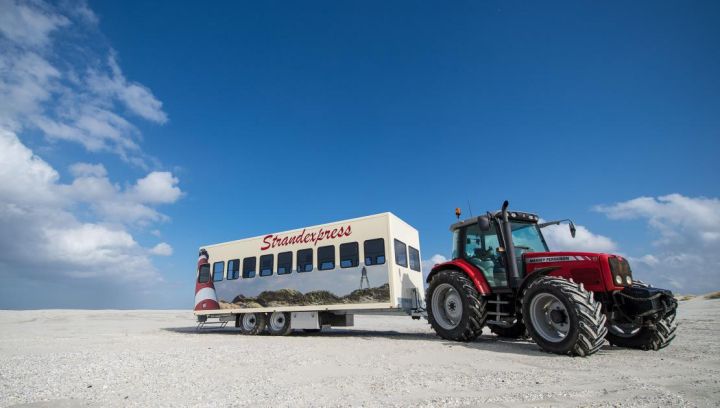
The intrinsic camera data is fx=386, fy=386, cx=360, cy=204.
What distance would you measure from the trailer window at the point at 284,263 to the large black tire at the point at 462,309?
5188mm

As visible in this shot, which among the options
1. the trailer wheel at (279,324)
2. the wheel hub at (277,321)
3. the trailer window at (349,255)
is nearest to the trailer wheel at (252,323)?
the trailer wheel at (279,324)

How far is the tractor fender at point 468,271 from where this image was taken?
892 centimetres

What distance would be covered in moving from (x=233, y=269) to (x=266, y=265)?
1810 millimetres

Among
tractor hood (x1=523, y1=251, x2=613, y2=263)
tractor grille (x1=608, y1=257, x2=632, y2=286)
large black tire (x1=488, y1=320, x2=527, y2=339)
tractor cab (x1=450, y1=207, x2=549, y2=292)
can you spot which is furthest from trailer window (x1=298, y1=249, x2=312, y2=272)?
tractor grille (x1=608, y1=257, x2=632, y2=286)

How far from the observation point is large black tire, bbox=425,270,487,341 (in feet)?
28.8

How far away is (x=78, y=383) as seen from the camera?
17.7 ft

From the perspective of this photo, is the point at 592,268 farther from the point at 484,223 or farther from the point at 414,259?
the point at 414,259

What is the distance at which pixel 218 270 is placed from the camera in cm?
1512

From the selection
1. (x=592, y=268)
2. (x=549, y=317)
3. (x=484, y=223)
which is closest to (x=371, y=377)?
(x=549, y=317)

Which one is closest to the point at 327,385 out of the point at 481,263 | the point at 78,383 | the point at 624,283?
the point at 78,383

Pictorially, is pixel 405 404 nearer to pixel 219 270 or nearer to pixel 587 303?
pixel 587 303

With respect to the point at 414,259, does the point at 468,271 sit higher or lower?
lower

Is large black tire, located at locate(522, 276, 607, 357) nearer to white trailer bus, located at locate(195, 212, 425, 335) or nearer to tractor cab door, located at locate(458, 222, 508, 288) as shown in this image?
tractor cab door, located at locate(458, 222, 508, 288)

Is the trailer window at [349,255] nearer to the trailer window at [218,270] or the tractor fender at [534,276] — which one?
the tractor fender at [534,276]
